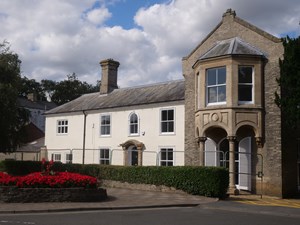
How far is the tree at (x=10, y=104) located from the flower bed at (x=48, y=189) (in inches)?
517

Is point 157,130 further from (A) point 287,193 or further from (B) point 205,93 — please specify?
(A) point 287,193

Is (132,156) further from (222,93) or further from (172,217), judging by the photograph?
(172,217)

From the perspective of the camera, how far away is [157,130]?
2898 cm

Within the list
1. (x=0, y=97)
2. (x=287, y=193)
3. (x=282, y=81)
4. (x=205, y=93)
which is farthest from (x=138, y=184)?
(x=0, y=97)

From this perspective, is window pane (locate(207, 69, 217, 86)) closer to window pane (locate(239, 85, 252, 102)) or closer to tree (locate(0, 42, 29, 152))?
window pane (locate(239, 85, 252, 102))

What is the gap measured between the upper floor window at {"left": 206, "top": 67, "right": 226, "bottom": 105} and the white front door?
261 centimetres

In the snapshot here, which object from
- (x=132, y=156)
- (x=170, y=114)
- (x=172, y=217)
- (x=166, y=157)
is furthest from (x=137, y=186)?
(x=172, y=217)

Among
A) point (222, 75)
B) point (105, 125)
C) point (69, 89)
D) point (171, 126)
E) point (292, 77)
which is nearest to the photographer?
point (292, 77)

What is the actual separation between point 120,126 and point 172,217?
18.7 metres

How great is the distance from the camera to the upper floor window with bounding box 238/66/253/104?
71.9 ft

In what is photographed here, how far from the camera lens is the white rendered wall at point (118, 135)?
27797 millimetres

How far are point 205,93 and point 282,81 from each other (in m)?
4.58

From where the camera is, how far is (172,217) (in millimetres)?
13203

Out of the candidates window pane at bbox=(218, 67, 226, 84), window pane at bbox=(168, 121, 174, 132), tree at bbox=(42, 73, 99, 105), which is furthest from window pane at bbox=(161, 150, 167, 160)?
tree at bbox=(42, 73, 99, 105)
